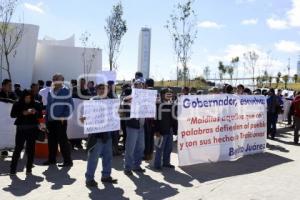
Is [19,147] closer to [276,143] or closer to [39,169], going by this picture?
[39,169]

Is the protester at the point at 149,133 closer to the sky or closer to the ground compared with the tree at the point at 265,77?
closer to the ground

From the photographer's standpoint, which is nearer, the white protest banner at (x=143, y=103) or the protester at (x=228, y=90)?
the white protest banner at (x=143, y=103)

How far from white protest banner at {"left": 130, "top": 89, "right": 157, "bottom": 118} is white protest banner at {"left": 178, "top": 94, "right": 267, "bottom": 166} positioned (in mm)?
790

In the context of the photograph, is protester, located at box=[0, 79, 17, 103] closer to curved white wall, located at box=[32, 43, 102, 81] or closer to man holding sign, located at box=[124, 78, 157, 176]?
man holding sign, located at box=[124, 78, 157, 176]

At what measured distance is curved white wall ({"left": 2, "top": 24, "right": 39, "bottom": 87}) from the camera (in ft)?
90.5

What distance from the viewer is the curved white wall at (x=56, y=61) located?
3048 centimetres

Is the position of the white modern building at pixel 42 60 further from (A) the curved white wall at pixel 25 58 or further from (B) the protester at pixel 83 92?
(B) the protester at pixel 83 92

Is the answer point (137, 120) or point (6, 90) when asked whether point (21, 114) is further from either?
point (6, 90)

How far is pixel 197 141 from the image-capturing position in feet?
37.3

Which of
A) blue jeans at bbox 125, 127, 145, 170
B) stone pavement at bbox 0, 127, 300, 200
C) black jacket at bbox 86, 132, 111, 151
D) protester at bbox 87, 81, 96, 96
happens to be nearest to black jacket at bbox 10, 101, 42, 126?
stone pavement at bbox 0, 127, 300, 200

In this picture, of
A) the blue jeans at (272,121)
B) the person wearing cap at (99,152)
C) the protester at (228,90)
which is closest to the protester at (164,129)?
the person wearing cap at (99,152)

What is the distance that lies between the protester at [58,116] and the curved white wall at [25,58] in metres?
17.8

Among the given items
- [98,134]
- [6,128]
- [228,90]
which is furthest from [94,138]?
[228,90]

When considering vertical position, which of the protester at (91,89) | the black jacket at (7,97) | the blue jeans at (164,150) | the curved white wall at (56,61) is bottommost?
the blue jeans at (164,150)
